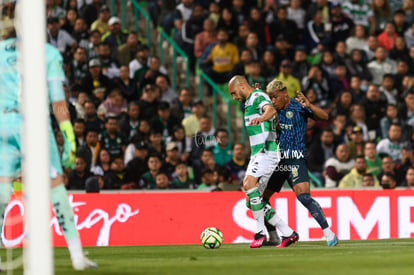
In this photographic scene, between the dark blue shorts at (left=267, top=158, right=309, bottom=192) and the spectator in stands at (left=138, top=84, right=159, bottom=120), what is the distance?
5.76 m

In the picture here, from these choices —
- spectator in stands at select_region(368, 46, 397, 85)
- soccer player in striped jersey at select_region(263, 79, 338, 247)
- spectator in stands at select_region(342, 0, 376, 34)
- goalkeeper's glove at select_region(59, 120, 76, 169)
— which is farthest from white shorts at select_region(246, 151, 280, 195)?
spectator in stands at select_region(342, 0, 376, 34)

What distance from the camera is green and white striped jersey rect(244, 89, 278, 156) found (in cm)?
1214

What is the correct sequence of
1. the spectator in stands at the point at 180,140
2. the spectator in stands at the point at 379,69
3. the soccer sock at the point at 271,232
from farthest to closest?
the spectator in stands at the point at 379,69 → the spectator in stands at the point at 180,140 → the soccer sock at the point at 271,232

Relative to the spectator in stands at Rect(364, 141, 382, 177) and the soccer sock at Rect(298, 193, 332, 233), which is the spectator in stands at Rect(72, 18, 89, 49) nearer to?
the spectator in stands at Rect(364, 141, 382, 177)

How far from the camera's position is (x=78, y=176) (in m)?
16.2

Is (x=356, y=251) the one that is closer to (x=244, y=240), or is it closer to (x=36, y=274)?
(x=244, y=240)

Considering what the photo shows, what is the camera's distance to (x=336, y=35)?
824 inches

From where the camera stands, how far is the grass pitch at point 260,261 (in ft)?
27.6

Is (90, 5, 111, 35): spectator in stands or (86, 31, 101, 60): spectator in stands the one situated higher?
(90, 5, 111, 35): spectator in stands

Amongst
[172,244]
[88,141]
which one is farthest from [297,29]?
[172,244]

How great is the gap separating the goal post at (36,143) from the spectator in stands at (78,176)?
30.4 ft

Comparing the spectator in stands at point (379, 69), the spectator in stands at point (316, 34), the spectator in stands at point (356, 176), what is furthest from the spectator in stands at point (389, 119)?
the spectator in stands at point (316, 34)

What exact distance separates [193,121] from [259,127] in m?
6.07

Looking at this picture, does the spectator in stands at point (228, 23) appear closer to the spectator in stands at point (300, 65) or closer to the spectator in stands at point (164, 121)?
the spectator in stands at point (300, 65)
